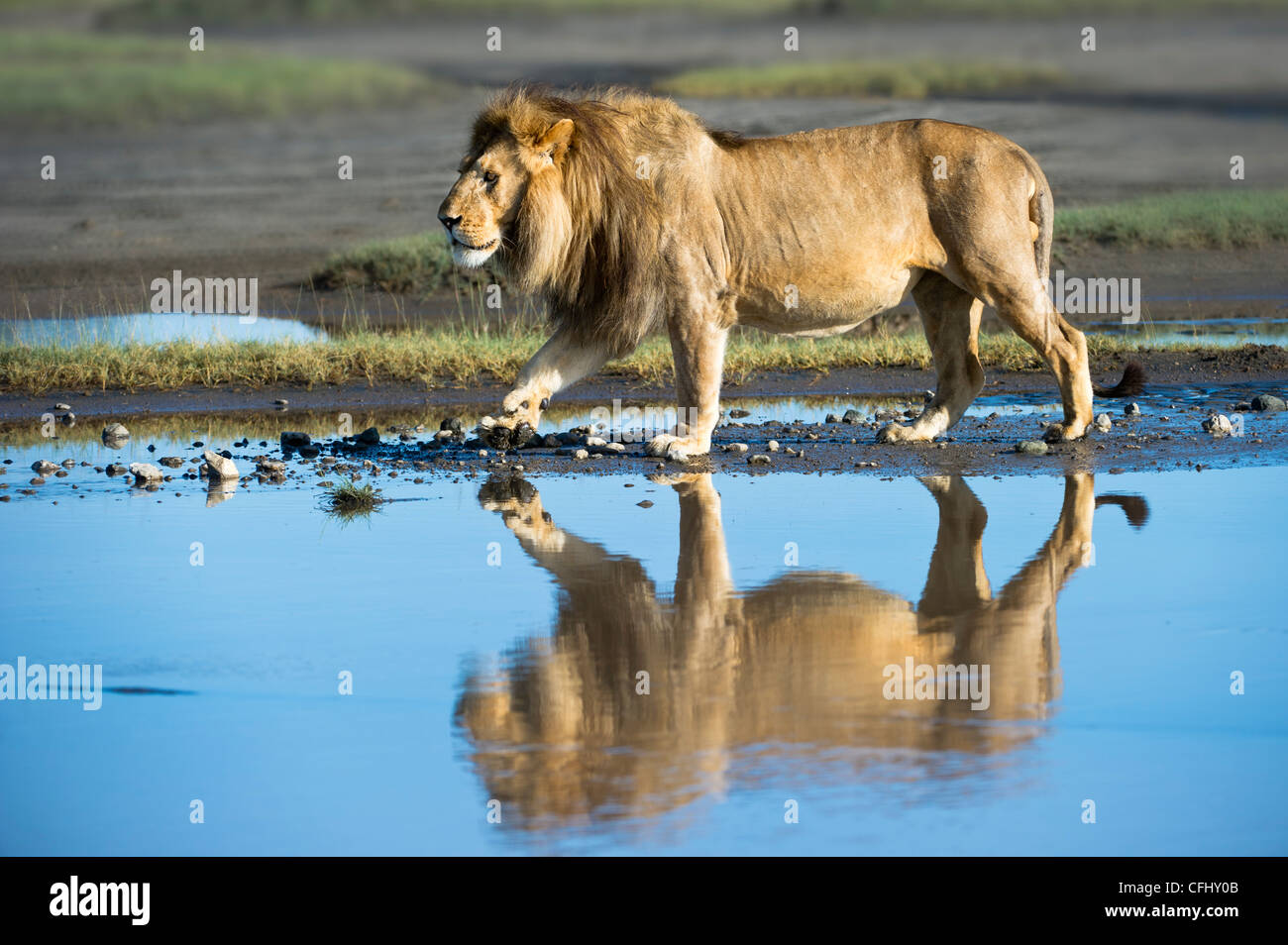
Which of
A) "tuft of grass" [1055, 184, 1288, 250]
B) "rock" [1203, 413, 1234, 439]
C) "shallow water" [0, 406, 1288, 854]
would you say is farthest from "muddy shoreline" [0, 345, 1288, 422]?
"tuft of grass" [1055, 184, 1288, 250]

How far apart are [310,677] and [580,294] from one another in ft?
14.7

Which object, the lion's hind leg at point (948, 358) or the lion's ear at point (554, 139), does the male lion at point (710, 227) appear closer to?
the lion's ear at point (554, 139)

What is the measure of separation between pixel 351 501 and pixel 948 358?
12.6 ft

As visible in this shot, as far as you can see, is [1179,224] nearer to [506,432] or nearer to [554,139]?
[506,432]

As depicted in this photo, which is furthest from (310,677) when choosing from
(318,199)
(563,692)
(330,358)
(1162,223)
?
(318,199)

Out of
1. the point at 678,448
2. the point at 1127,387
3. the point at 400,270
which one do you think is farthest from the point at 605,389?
the point at 400,270

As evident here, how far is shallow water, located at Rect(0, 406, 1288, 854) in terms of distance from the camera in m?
4.47

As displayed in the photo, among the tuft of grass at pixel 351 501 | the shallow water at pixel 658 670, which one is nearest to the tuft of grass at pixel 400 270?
the tuft of grass at pixel 351 501

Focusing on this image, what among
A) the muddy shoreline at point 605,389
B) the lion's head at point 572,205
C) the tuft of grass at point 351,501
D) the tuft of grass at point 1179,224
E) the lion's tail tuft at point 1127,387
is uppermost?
the tuft of grass at point 1179,224

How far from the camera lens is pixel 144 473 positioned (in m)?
9.56

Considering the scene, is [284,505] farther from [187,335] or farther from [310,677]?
[187,335]

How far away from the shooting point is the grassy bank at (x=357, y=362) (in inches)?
521

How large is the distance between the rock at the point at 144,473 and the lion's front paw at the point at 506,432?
1910 millimetres

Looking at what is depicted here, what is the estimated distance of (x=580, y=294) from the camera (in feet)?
32.3
